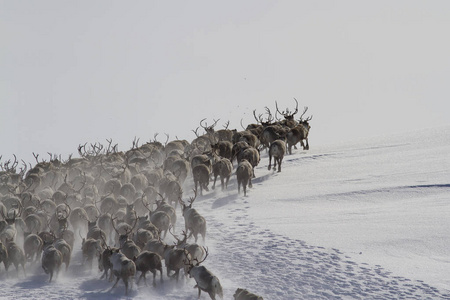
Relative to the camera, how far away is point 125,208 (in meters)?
18.2

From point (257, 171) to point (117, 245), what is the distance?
932 centimetres

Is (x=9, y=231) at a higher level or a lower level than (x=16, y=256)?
higher

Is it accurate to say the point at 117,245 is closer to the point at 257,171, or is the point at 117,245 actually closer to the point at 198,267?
the point at 198,267

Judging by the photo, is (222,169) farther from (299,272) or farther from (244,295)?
(244,295)

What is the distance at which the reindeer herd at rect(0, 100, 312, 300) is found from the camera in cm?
1374

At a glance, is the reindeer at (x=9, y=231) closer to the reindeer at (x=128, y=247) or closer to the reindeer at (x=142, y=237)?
the reindeer at (x=128, y=247)

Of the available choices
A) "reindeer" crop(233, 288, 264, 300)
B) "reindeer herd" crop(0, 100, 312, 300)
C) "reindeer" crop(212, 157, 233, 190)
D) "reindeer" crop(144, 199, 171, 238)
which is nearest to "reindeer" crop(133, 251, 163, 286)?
"reindeer herd" crop(0, 100, 312, 300)

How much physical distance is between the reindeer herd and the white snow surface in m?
0.43

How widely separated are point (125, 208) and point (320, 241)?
223 inches

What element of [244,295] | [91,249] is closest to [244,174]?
[91,249]

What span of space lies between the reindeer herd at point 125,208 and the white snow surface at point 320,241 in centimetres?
43

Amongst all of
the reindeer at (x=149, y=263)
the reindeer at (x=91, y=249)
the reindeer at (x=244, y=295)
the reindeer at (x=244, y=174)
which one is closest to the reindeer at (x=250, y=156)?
the reindeer at (x=244, y=174)

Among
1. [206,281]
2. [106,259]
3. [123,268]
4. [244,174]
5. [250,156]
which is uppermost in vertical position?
[250,156]

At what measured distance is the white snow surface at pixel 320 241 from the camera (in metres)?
13.2
